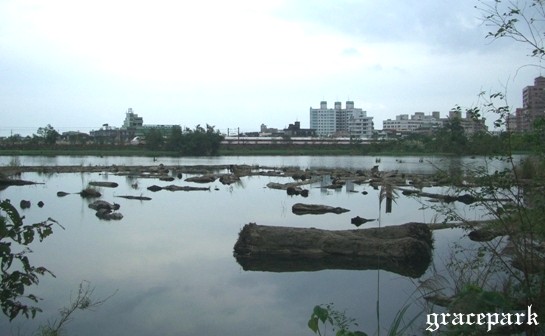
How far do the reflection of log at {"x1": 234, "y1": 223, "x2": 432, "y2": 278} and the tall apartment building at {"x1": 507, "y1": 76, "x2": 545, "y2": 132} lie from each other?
5.55m

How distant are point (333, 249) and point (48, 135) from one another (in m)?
99.0

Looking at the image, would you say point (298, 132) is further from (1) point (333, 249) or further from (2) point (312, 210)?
(1) point (333, 249)

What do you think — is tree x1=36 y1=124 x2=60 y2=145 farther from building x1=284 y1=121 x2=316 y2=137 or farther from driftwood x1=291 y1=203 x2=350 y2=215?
driftwood x1=291 y1=203 x2=350 y2=215

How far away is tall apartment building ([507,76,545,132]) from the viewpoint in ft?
20.0

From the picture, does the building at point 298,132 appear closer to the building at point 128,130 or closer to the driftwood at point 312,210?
the building at point 128,130

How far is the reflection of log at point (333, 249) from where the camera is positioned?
1177 centimetres

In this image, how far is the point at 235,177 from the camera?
37.9m

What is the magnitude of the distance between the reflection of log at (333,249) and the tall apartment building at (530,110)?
18.2 ft

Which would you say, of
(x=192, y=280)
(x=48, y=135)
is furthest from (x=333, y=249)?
(x=48, y=135)

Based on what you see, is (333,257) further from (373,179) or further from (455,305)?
(373,179)

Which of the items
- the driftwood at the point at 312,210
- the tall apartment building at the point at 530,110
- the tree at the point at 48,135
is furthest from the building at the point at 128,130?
the tall apartment building at the point at 530,110

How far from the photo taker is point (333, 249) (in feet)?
40.8

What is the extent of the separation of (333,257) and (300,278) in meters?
1.45

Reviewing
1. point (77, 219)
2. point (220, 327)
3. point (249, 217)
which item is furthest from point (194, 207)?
point (220, 327)
